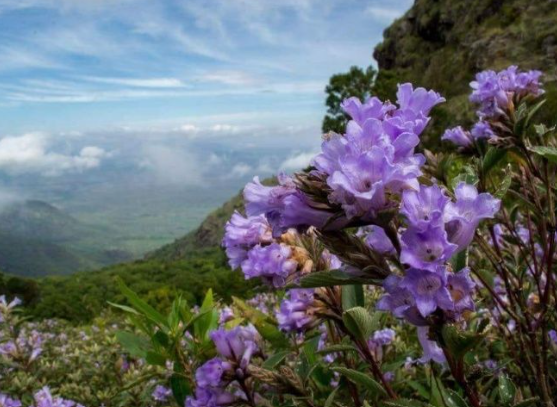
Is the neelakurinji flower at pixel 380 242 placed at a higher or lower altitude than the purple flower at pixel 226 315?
higher

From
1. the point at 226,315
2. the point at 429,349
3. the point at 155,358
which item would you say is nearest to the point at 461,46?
the point at 226,315

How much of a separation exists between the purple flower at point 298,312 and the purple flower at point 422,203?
75 cm

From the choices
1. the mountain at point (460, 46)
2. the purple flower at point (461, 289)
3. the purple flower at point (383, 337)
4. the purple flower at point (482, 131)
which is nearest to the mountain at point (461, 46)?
the mountain at point (460, 46)

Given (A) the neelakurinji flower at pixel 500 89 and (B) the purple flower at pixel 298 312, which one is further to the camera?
(A) the neelakurinji flower at pixel 500 89

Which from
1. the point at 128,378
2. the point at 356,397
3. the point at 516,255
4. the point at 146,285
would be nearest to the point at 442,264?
the point at 356,397

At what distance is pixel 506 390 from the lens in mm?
1304

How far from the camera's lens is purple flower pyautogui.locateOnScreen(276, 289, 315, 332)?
1.68m

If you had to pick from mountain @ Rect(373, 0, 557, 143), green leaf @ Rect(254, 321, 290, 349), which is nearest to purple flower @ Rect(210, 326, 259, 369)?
green leaf @ Rect(254, 321, 290, 349)

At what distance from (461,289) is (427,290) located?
0.10 metres

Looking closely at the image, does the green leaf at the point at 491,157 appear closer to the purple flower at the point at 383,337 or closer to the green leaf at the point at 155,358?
the purple flower at the point at 383,337

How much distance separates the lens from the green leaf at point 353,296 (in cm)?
153

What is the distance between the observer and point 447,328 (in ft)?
3.21

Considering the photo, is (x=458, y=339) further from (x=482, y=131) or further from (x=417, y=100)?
(x=482, y=131)

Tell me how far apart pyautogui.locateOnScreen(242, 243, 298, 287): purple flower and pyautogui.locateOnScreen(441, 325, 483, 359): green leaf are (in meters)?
0.63
